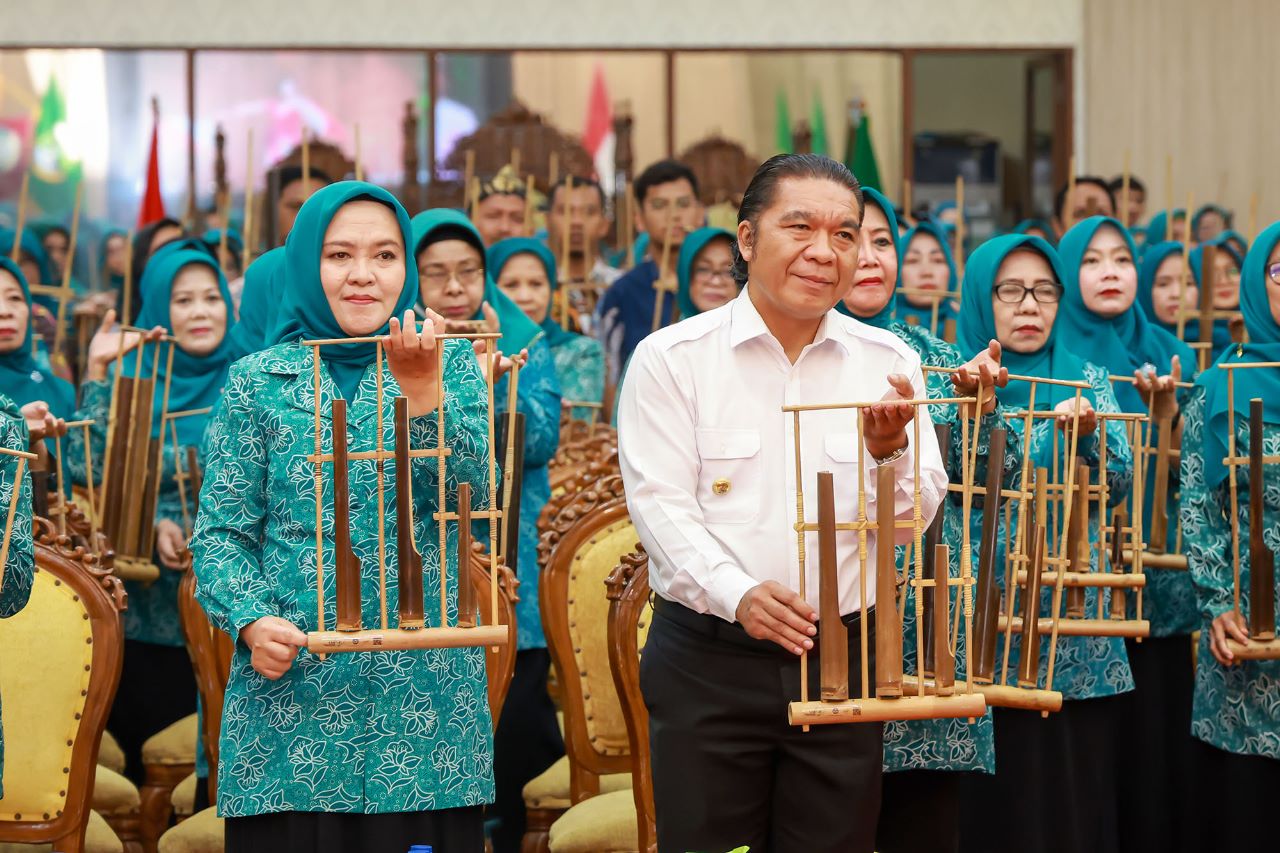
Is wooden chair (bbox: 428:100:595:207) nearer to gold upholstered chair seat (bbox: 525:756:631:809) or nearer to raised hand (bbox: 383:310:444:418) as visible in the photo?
gold upholstered chair seat (bbox: 525:756:631:809)

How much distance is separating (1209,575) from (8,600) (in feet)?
6.63

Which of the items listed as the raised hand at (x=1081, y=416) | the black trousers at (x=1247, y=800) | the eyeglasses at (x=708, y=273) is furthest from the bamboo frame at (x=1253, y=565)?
the eyeglasses at (x=708, y=273)

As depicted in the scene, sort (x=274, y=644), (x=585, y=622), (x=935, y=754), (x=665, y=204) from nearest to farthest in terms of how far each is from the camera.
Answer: (x=274, y=644), (x=935, y=754), (x=585, y=622), (x=665, y=204)

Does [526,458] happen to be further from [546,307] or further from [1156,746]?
[1156,746]

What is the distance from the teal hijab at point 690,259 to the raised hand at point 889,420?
246 cm

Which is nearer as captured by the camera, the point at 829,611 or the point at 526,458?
the point at 829,611

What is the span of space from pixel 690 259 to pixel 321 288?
2.33 meters

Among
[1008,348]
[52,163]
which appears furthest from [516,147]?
[1008,348]

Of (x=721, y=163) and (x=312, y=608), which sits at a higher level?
(x=721, y=163)

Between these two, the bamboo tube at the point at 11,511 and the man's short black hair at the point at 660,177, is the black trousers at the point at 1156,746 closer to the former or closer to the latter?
the bamboo tube at the point at 11,511

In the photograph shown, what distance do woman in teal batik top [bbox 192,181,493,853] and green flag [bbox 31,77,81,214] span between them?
643cm

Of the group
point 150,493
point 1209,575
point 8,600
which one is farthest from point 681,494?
point 150,493

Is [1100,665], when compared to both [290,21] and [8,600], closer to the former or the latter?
[8,600]

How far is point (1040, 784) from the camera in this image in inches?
128
